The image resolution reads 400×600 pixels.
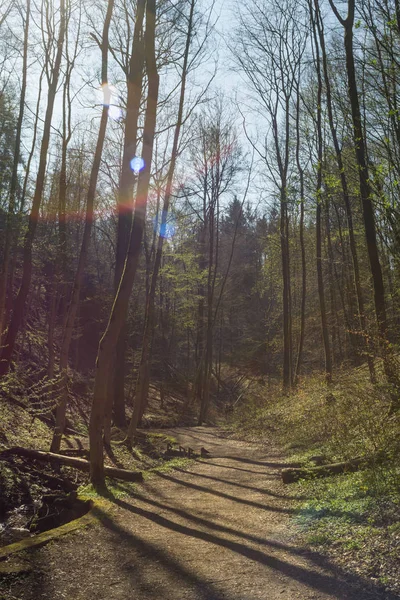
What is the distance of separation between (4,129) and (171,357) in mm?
20346

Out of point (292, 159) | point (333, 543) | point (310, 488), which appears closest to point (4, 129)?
point (292, 159)

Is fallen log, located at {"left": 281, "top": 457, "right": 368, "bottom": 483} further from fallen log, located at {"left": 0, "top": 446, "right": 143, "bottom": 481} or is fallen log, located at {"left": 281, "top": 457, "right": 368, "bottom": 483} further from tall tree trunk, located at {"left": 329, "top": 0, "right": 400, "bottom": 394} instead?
tall tree trunk, located at {"left": 329, "top": 0, "right": 400, "bottom": 394}

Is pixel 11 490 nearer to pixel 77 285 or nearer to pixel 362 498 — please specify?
pixel 77 285

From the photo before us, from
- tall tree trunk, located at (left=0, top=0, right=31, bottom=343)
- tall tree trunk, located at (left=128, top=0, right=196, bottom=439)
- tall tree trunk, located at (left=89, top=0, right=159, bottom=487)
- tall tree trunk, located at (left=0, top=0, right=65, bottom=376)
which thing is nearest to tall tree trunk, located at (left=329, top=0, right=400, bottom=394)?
tall tree trunk, located at (left=89, top=0, right=159, bottom=487)

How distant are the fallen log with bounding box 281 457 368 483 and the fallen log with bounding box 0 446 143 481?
283cm

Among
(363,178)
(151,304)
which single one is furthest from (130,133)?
(363,178)

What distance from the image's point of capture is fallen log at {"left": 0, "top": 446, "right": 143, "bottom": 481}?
913cm

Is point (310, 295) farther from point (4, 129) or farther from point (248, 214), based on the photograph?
point (4, 129)

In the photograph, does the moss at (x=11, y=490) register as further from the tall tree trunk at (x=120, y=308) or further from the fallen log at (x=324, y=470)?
the fallen log at (x=324, y=470)

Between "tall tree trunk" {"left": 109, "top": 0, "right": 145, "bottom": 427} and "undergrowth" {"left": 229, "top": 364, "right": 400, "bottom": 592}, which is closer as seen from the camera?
"undergrowth" {"left": 229, "top": 364, "right": 400, "bottom": 592}

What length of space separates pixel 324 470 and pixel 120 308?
4163mm

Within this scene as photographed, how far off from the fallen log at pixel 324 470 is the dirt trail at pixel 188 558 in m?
0.34

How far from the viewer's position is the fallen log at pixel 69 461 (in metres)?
9.13

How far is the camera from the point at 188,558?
507 centimetres
